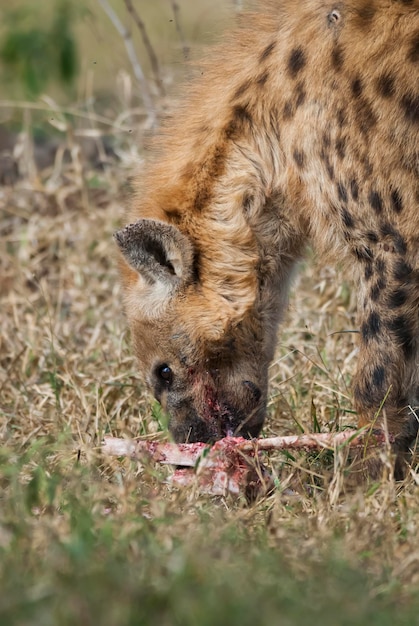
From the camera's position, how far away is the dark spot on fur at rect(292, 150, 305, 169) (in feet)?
14.8

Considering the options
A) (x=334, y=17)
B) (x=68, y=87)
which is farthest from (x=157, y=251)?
(x=68, y=87)

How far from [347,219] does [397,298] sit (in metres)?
0.39

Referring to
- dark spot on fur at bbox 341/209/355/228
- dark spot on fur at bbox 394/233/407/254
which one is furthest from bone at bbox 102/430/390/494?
dark spot on fur at bbox 341/209/355/228

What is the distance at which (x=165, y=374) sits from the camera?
4.86 m

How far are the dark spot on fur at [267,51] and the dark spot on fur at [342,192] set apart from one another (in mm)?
720

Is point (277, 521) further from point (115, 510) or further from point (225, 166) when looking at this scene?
point (225, 166)

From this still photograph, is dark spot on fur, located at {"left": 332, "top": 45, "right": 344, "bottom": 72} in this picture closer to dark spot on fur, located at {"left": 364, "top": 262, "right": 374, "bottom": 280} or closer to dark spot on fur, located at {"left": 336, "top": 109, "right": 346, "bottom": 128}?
dark spot on fur, located at {"left": 336, "top": 109, "right": 346, "bottom": 128}

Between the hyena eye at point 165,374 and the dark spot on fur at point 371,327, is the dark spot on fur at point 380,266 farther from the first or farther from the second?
the hyena eye at point 165,374

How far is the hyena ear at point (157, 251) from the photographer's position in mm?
4523

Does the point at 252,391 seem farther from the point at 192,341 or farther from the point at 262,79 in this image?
the point at 262,79

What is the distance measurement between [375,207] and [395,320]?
0.45 m

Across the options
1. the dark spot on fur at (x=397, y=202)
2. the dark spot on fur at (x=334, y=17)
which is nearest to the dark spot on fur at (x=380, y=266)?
the dark spot on fur at (x=397, y=202)

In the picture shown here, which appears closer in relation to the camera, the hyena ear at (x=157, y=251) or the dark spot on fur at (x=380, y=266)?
the dark spot on fur at (x=380, y=266)

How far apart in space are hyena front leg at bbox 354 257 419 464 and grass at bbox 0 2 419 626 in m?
0.30
